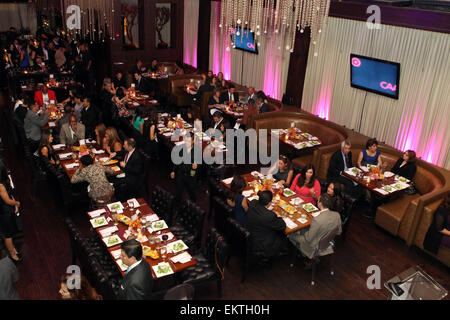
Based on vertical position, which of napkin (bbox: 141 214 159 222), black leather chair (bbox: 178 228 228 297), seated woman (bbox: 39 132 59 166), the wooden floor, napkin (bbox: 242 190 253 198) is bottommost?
the wooden floor

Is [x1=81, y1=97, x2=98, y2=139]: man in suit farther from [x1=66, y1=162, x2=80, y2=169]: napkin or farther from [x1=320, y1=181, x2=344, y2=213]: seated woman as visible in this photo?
[x1=320, y1=181, x2=344, y2=213]: seated woman

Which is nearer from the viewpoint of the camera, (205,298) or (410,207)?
(205,298)

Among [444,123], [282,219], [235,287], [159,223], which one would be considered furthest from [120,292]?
[444,123]

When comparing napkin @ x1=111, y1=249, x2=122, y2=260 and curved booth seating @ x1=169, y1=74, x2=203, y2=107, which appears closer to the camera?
napkin @ x1=111, y1=249, x2=122, y2=260

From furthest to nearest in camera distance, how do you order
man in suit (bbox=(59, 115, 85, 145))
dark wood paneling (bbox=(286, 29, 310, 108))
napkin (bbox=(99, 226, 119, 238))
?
dark wood paneling (bbox=(286, 29, 310, 108)) → man in suit (bbox=(59, 115, 85, 145)) → napkin (bbox=(99, 226, 119, 238))

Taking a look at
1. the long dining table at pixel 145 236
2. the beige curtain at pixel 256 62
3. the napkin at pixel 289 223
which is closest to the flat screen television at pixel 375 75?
the beige curtain at pixel 256 62

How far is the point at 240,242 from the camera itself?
211 inches

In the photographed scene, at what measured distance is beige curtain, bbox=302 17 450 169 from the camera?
7.86m

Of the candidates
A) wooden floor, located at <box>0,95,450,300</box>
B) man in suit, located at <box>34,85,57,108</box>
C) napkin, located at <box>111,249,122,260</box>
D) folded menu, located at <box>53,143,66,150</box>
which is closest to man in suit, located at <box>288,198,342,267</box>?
wooden floor, located at <box>0,95,450,300</box>

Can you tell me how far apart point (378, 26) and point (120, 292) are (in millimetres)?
7637

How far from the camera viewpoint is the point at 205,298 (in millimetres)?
5301

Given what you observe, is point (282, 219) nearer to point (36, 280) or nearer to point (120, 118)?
point (36, 280)

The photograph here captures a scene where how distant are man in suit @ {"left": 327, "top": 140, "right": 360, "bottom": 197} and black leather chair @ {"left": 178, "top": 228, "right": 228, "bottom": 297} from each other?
11.7 feet

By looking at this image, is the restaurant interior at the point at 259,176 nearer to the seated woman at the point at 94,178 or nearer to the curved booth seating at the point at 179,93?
the seated woman at the point at 94,178
